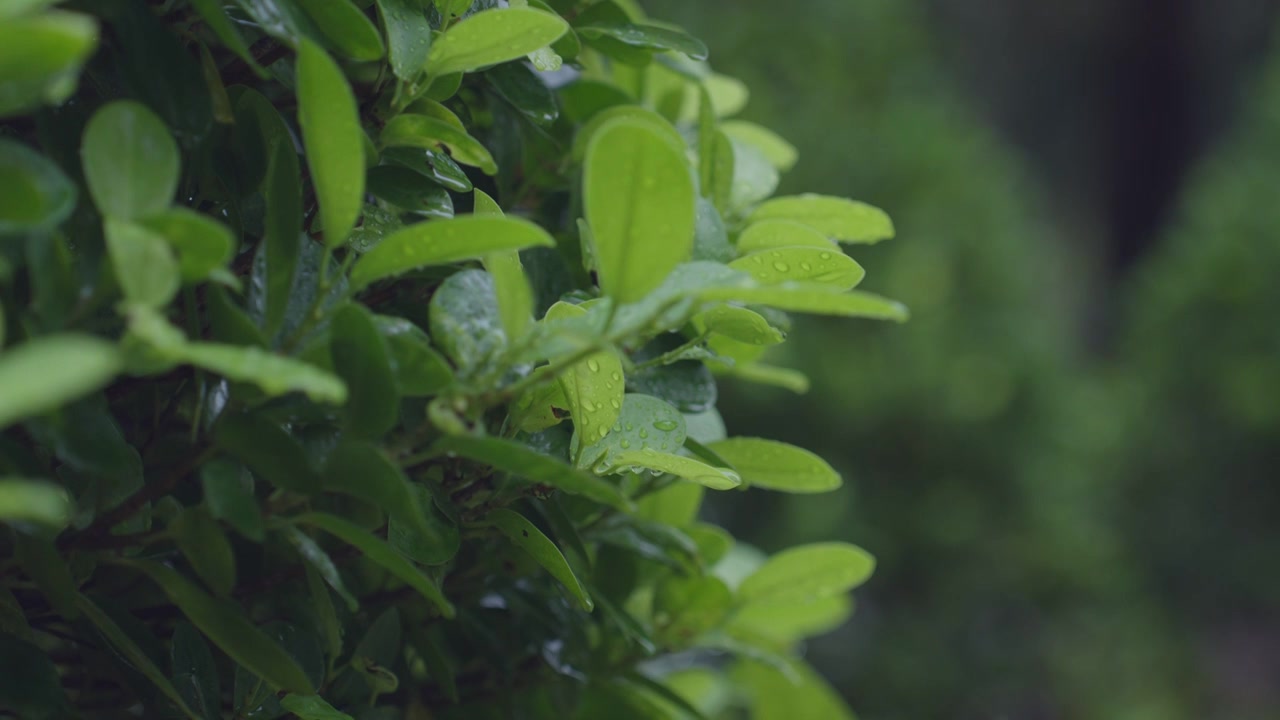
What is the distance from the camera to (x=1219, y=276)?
4004 mm

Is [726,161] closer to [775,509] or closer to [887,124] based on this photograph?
[775,509]

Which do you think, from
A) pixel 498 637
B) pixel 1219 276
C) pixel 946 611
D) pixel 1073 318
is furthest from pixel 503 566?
pixel 1073 318

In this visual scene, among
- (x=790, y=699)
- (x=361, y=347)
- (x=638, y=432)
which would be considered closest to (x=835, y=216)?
(x=638, y=432)

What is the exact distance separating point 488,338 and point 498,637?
0.26 meters

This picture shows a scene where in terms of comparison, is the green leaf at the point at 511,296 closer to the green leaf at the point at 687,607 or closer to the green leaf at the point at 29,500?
the green leaf at the point at 29,500

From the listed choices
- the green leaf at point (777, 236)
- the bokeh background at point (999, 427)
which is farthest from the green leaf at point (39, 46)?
the bokeh background at point (999, 427)

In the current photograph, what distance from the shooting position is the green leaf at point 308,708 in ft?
1.43

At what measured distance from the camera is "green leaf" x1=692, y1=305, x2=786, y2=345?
1.52 feet

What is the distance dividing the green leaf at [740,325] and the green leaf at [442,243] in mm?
114

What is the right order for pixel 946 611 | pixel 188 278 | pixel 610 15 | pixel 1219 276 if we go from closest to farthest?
pixel 188 278 < pixel 610 15 < pixel 946 611 < pixel 1219 276

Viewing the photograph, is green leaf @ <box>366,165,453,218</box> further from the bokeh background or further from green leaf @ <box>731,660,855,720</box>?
the bokeh background

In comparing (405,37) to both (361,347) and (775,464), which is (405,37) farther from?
(775,464)

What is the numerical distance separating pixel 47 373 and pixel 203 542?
0.58 ft

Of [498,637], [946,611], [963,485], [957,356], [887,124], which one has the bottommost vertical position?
[946,611]
